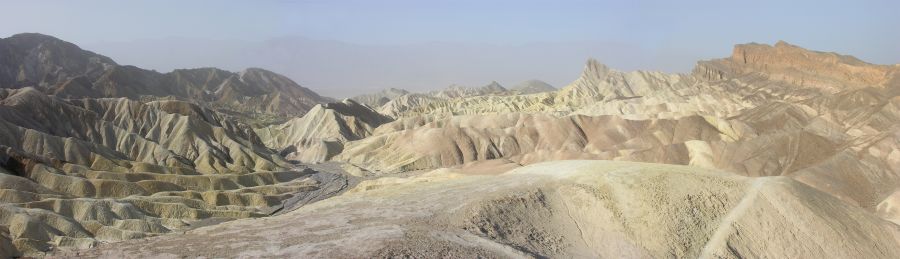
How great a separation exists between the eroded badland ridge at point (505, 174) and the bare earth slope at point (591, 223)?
13cm

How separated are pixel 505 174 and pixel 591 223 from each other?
13.3 metres

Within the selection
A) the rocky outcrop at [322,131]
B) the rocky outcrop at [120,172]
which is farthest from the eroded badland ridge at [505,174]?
the rocky outcrop at [322,131]

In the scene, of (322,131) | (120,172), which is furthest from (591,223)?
(322,131)

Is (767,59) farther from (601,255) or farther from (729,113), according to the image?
(601,255)

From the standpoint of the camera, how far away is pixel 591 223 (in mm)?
36906

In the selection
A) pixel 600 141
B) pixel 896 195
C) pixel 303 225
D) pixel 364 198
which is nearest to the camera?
pixel 303 225

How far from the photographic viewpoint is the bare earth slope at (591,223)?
98.5ft

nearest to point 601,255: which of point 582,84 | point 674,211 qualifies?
point 674,211

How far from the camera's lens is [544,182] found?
1649 inches

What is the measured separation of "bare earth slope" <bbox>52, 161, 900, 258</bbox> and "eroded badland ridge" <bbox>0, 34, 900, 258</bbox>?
0.13 meters

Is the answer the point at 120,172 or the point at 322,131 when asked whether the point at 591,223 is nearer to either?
the point at 120,172

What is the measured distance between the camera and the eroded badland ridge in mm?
34406

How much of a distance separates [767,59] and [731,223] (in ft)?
292

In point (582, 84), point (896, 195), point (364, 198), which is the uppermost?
point (364, 198)
